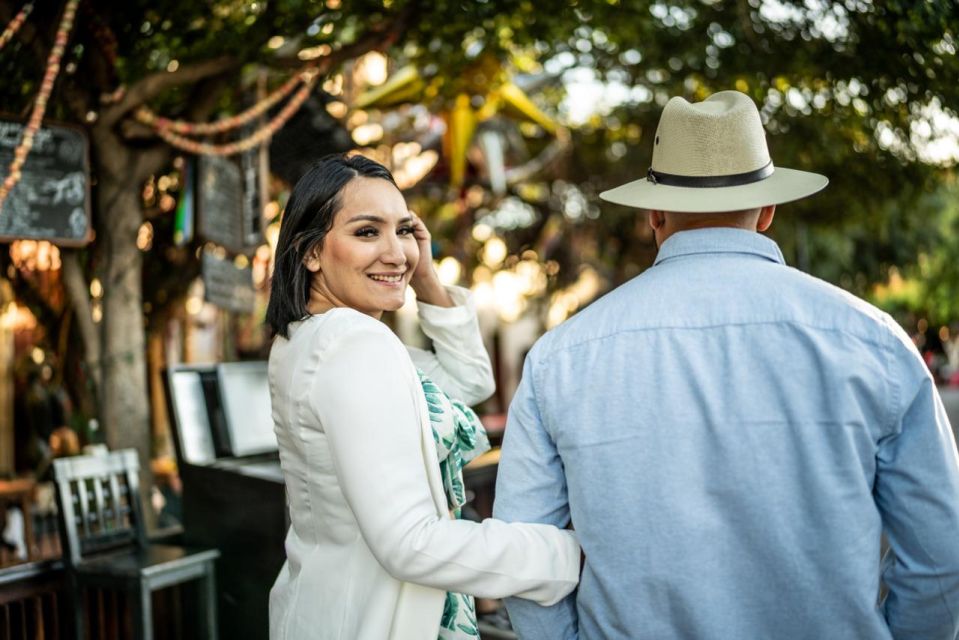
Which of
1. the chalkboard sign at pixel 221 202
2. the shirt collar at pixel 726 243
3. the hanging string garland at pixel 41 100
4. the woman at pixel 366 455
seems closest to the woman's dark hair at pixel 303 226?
the woman at pixel 366 455

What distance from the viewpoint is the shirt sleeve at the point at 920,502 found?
133cm

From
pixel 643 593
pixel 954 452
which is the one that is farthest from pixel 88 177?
pixel 954 452

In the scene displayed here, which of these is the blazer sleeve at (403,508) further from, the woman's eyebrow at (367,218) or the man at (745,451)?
the woman's eyebrow at (367,218)

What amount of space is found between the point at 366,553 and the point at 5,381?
901 cm

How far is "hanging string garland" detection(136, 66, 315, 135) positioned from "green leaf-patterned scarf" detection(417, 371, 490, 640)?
3102 millimetres

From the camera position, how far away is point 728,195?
4.95 ft

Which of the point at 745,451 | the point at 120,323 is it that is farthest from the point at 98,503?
the point at 745,451

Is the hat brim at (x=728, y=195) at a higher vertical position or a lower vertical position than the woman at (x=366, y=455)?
higher

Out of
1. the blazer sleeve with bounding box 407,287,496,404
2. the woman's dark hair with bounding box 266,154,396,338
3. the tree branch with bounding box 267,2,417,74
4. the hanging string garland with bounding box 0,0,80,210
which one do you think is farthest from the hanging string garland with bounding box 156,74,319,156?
the woman's dark hair with bounding box 266,154,396,338

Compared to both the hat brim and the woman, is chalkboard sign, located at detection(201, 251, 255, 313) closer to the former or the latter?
the woman

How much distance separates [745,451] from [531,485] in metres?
0.39

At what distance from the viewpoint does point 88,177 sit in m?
4.21

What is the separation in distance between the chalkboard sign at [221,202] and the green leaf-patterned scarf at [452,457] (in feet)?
10.5

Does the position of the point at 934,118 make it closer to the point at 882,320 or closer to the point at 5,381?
the point at 882,320
